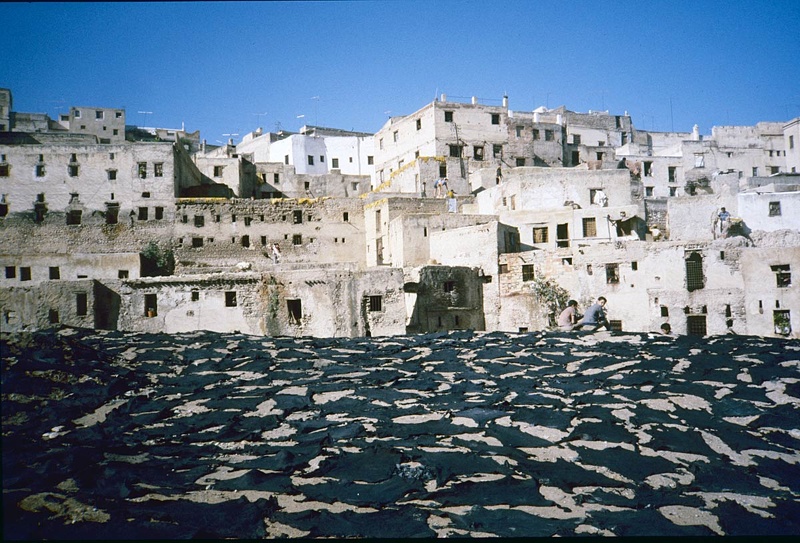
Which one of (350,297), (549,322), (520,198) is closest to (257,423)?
(350,297)

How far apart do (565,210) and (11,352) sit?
2432 centimetres

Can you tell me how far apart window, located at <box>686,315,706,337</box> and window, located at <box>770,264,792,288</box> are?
3.01 meters

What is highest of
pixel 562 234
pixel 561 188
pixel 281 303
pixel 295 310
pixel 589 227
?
pixel 561 188

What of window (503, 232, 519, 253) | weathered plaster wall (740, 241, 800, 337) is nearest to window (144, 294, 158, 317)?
window (503, 232, 519, 253)

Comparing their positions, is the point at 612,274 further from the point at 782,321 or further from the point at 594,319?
the point at 594,319

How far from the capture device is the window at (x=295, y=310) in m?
21.1

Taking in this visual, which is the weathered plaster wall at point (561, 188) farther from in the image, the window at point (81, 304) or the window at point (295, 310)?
the window at point (81, 304)

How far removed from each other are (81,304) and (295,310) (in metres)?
6.87

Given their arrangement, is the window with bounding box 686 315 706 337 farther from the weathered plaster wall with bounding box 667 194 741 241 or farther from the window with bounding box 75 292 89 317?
the window with bounding box 75 292 89 317

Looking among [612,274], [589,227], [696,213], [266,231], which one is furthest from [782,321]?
[266,231]

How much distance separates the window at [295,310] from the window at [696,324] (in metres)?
14.9

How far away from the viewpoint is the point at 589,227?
26719 mm

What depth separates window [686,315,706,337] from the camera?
75.7ft

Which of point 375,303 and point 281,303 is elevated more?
point 281,303
